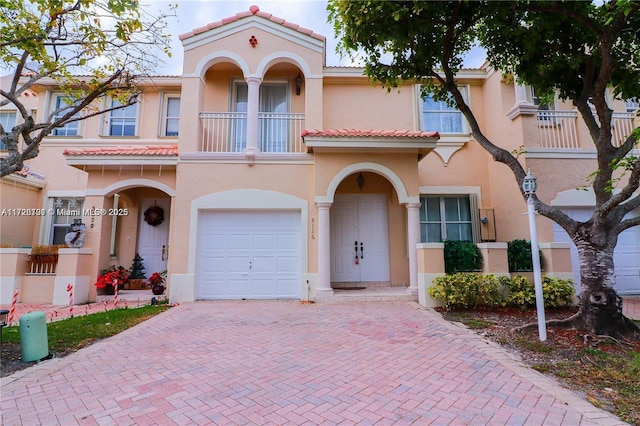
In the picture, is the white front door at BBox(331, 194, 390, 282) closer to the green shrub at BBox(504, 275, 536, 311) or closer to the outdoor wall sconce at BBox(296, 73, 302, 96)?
the green shrub at BBox(504, 275, 536, 311)

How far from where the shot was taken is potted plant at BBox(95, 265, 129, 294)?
1007 cm

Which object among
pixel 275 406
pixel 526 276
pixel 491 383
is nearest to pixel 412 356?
pixel 491 383

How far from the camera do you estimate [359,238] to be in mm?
11023

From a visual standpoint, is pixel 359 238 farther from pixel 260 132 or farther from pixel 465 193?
pixel 260 132

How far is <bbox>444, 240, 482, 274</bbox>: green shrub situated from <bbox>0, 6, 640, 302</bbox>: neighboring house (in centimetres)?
91

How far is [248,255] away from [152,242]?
470cm

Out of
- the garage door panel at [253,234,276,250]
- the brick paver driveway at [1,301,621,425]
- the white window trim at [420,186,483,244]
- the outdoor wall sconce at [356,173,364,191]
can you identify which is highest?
the outdoor wall sconce at [356,173,364,191]

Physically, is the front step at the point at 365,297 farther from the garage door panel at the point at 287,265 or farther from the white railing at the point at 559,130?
the white railing at the point at 559,130

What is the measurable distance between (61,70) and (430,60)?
7672 millimetres

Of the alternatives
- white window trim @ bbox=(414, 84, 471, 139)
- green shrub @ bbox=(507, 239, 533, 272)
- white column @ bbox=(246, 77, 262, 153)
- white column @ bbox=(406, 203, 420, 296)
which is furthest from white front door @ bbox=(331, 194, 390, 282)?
green shrub @ bbox=(507, 239, 533, 272)

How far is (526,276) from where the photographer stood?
27.7 ft

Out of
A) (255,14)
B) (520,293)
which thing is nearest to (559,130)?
(520,293)

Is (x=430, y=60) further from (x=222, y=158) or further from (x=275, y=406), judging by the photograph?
(x=275, y=406)

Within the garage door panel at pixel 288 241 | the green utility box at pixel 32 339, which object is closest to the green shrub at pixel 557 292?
the garage door panel at pixel 288 241
